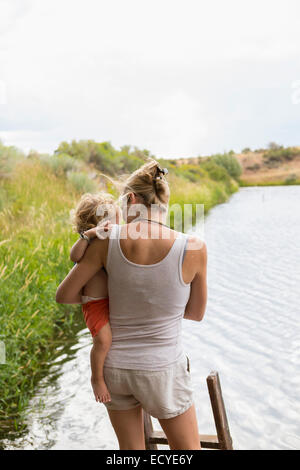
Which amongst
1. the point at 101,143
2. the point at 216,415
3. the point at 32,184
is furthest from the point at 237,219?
the point at 216,415

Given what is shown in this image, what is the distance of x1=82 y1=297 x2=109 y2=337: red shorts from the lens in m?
1.61

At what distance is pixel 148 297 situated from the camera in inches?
60.9

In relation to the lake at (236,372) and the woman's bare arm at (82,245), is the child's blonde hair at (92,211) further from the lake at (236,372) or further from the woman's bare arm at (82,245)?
the lake at (236,372)

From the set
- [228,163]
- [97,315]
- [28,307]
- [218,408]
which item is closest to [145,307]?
[97,315]

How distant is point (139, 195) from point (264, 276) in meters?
6.78

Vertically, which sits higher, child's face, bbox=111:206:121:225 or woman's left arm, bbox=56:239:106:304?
child's face, bbox=111:206:121:225

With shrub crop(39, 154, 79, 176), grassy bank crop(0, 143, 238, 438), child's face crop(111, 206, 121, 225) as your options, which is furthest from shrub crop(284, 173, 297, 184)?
child's face crop(111, 206, 121, 225)

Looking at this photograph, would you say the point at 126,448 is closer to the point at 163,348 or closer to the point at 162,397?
the point at 162,397

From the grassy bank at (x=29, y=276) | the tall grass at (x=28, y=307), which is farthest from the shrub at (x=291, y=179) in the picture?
the tall grass at (x=28, y=307)

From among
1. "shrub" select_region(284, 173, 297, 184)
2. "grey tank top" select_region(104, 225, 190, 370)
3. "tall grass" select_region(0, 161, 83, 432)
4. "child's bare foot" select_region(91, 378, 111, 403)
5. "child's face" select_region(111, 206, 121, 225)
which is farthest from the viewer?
"shrub" select_region(284, 173, 297, 184)

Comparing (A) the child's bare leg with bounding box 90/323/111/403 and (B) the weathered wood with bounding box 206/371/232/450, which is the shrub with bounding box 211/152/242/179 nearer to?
(B) the weathered wood with bounding box 206/371/232/450

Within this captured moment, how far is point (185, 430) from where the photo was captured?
5.45 feet

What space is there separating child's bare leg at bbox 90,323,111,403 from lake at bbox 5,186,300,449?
6.03ft

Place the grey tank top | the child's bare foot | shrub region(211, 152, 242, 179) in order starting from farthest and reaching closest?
shrub region(211, 152, 242, 179) < the child's bare foot < the grey tank top
